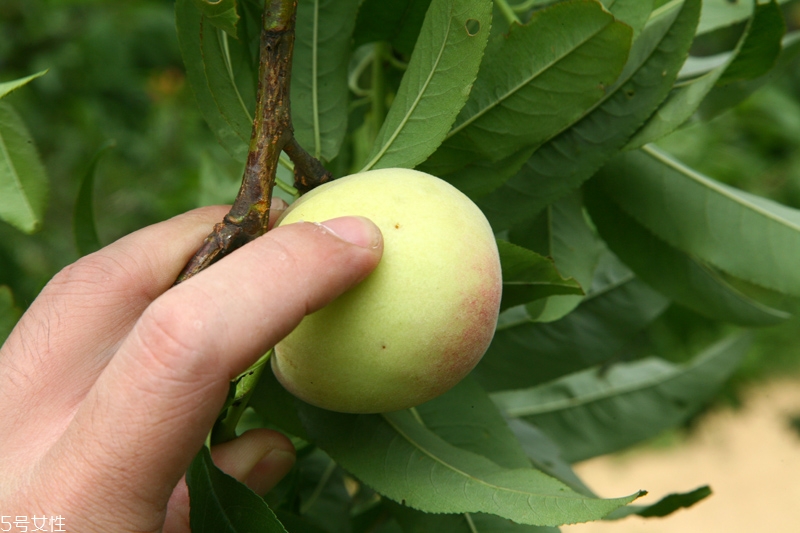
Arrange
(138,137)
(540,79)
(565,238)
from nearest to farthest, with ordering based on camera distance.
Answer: (540,79) < (565,238) < (138,137)

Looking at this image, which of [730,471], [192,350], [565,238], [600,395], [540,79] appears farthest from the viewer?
[730,471]

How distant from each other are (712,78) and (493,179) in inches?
12.3

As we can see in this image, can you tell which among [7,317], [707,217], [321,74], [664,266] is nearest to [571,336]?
[664,266]

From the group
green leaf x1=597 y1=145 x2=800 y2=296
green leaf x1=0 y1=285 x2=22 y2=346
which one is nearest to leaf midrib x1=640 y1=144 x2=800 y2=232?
green leaf x1=597 y1=145 x2=800 y2=296

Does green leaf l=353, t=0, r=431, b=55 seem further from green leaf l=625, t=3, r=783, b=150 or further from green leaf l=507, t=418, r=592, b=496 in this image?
green leaf l=507, t=418, r=592, b=496

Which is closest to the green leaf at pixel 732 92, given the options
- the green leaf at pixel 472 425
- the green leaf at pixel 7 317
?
the green leaf at pixel 472 425

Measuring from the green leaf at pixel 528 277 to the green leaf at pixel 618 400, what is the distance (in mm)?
734

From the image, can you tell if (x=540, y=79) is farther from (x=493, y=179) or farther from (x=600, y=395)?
(x=600, y=395)

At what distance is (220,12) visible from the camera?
2.52ft

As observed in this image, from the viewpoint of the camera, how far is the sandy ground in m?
3.67

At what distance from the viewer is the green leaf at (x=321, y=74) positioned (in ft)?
3.21

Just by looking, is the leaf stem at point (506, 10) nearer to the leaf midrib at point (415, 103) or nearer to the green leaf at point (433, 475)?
the leaf midrib at point (415, 103)

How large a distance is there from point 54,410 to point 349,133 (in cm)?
→ 72

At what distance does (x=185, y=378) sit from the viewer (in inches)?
25.6
